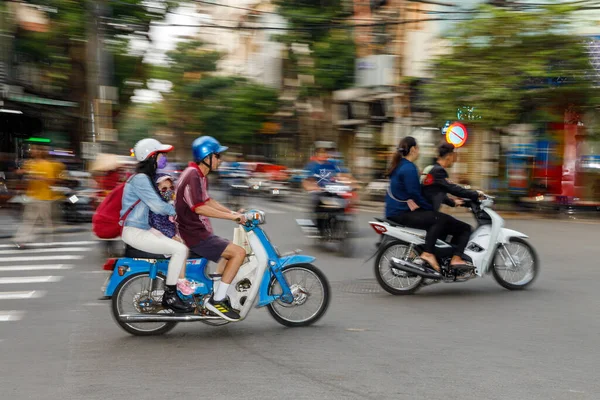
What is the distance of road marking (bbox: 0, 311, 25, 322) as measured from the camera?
7661mm

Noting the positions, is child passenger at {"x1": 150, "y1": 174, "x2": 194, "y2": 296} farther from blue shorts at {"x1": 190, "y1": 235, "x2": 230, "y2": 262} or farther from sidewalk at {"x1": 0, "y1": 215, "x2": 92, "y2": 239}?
sidewalk at {"x1": 0, "y1": 215, "x2": 92, "y2": 239}

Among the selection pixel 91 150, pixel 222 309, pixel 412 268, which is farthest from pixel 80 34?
pixel 222 309

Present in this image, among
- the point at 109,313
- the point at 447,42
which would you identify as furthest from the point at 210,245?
the point at 447,42

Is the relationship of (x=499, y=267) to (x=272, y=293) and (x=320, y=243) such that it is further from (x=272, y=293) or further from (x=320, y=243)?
(x=320, y=243)

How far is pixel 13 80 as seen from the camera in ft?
96.6

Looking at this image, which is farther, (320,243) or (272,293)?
(320,243)

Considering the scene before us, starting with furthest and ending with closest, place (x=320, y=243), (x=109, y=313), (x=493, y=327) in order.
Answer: (x=320, y=243) < (x=109, y=313) < (x=493, y=327)

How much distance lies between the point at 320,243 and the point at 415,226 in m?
5.35

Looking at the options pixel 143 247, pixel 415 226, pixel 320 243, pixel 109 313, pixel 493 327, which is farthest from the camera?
pixel 320 243

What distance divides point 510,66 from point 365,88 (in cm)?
1232

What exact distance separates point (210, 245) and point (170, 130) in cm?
5247

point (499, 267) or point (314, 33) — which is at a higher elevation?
point (314, 33)

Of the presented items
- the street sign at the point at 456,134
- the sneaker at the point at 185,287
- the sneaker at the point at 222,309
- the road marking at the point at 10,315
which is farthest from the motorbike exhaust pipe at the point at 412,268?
the street sign at the point at 456,134

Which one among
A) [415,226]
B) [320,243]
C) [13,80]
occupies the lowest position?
[320,243]
